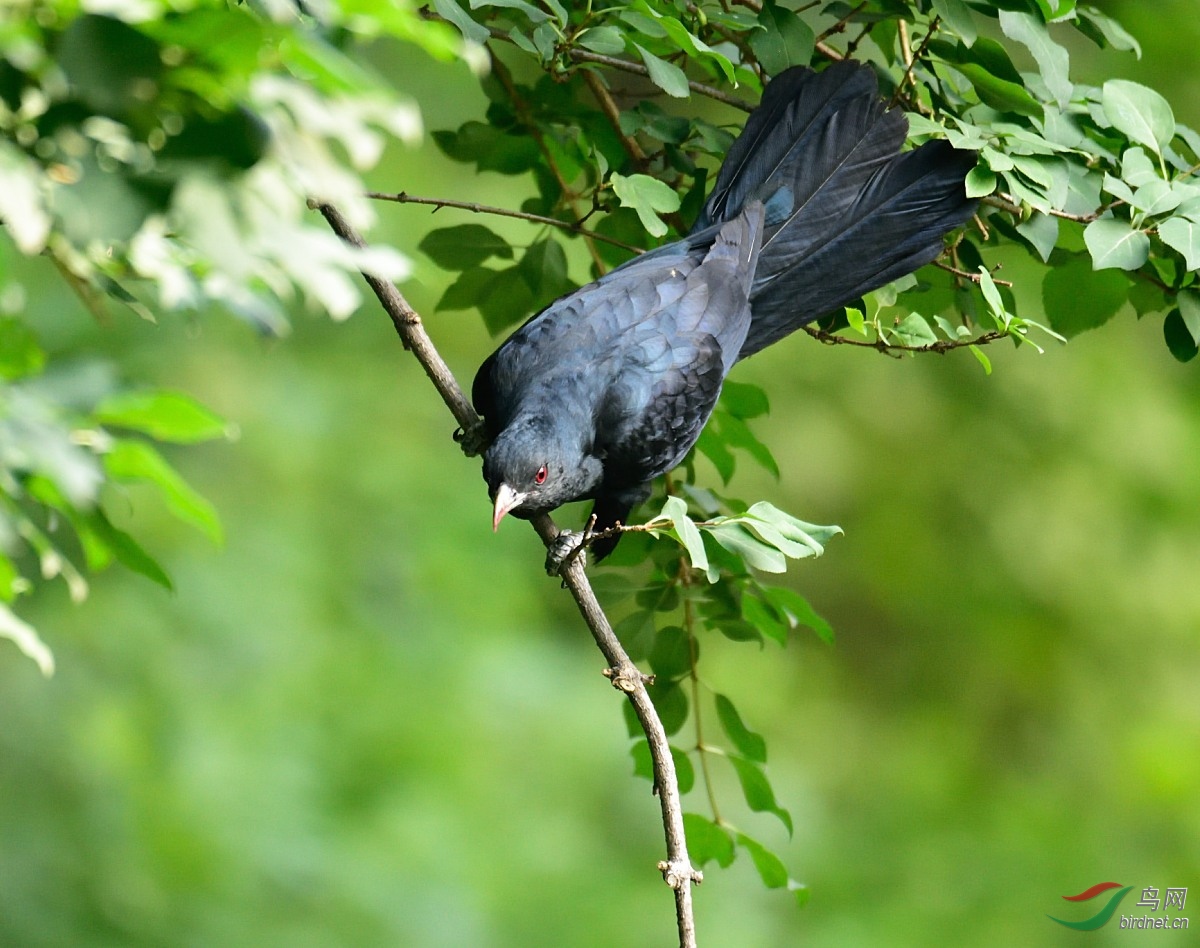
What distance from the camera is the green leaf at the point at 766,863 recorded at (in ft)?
8.36

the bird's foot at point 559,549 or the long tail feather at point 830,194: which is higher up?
the long tail feather at point 830,194

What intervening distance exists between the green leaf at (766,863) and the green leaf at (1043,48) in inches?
60.4

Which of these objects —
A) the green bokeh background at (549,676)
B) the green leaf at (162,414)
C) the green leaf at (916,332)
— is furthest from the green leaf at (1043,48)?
the green bokeh background at (549,676)

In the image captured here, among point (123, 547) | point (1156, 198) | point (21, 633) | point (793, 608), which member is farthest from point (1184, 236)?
point (21, 633)

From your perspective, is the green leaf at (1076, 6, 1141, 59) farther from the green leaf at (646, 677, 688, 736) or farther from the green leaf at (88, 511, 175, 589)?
the green leaf at (88, 511, 175, 589)

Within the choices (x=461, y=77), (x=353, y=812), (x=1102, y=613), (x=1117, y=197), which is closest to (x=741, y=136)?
(x=1117, y=197)

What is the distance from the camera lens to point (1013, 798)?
7.57 meters

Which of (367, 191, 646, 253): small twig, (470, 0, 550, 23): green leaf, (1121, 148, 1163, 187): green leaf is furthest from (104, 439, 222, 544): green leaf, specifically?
(1121, 148, 1163, 187): green leaf

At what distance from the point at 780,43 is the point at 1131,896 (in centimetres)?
551

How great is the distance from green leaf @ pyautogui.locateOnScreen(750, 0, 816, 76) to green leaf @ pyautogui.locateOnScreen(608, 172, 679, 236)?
30 centimetres

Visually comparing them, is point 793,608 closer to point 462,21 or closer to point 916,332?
point 916,332

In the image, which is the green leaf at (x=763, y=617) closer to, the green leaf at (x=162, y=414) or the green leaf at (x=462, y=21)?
the green leaf at (x=462, y=21)

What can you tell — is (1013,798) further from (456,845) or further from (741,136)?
(741,136)

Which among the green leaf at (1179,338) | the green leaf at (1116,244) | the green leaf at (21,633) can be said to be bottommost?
the green leaf at (1179,338)
